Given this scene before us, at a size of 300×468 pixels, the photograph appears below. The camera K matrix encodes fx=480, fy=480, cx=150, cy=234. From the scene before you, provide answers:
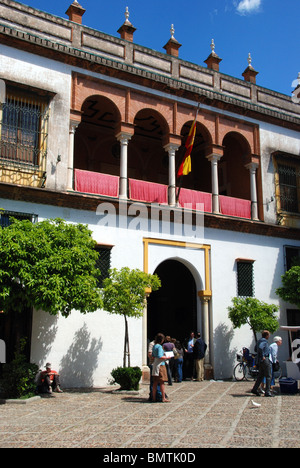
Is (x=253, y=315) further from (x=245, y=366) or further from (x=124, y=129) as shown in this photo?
(x=124, y=129)

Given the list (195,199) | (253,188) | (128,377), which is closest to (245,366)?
(128,377)

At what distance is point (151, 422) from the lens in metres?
8.17

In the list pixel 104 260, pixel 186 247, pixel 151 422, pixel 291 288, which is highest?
pixel 186 247

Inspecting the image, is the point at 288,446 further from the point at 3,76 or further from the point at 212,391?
the point at 3,76

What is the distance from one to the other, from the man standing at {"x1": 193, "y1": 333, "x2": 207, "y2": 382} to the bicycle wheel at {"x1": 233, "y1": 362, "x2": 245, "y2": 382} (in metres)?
1.30

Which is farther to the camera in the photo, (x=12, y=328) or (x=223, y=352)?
(x=223, y=352)

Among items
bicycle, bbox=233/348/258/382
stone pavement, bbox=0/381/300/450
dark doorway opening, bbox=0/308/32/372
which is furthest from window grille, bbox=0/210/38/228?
bicycle, bbox=233/348/258/382

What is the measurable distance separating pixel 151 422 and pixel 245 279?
33.1 feet

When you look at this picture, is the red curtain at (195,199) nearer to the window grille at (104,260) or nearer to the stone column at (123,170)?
the stone column at (123,170)

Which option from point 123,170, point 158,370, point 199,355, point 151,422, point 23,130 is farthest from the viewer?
point 123,170

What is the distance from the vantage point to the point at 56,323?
528 inches

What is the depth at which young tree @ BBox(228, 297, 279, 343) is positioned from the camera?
51.6ft

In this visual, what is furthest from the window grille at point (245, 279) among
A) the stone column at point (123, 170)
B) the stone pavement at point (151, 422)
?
the stone pavement at point (151, 422)
